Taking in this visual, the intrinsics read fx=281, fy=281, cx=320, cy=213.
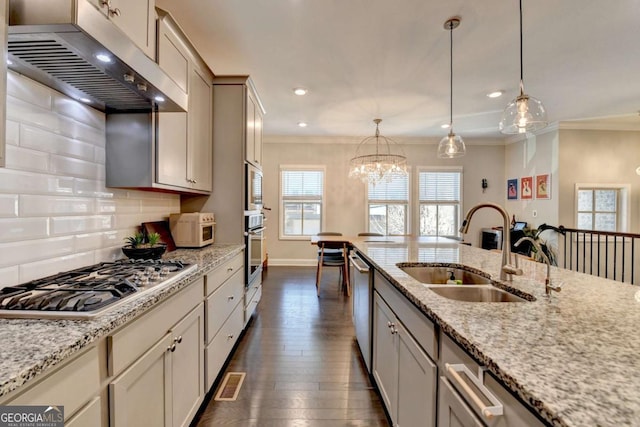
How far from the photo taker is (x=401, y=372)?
1.31 metres

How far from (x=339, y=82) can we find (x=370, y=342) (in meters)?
2.72

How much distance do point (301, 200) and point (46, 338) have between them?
5.18 m

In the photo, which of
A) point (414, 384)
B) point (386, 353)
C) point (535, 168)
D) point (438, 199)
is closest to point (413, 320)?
point (414, 384)

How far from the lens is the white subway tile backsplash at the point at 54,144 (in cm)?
126

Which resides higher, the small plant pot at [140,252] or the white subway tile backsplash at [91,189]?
the white subway tile backsplash at [91,189]

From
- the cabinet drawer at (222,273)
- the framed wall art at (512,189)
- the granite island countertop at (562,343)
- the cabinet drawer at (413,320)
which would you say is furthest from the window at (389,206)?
the granite island countertop at (562,343)

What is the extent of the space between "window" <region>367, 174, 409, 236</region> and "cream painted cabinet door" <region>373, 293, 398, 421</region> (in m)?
4.19

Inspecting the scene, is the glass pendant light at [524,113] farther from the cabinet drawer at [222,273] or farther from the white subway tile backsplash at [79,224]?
the white subway tile backsplash at [79,224]

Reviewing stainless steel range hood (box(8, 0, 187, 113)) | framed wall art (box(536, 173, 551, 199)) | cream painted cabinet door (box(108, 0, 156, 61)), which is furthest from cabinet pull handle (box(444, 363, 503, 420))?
framed wall art (box(536, 173, 551, 199))

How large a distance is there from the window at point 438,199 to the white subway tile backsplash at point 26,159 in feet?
19.0

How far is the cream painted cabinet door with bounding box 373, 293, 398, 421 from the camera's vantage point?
4.65 ft

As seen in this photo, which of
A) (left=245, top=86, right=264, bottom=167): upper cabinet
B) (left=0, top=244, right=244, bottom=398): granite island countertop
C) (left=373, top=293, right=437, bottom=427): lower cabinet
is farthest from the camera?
(left=245, top=86, right=264, bottom=167): upper cabinet

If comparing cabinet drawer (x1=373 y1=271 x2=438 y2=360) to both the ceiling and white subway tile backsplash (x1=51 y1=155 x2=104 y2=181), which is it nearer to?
white subway tile backsplash (x1=51 y1=155 x2=104 y2=181)

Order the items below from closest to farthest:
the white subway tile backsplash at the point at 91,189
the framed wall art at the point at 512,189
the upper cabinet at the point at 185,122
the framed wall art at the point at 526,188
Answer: the white subway tile backsplash at the point at 91,189 < the upper cabinet at the point at 185,122 < the framed wall art at the point at 526,188 < the framed wall art at the point at 512,189
